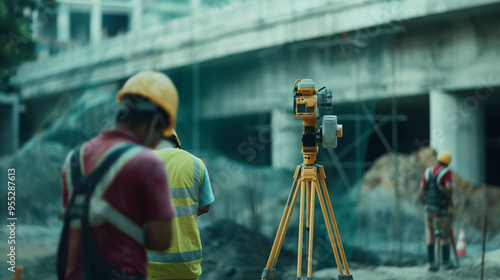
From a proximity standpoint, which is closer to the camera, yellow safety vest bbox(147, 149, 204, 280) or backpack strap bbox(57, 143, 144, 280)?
backpack strap bbox(57, 143, 144, 280)

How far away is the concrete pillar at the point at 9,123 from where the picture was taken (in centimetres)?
1378

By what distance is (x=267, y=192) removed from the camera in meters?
12.3

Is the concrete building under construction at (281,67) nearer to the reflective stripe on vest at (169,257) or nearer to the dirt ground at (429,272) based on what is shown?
the dirt ground at (429,272)

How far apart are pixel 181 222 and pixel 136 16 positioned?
1177cm

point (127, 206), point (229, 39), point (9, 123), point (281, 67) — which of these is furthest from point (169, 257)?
point (9, 123)

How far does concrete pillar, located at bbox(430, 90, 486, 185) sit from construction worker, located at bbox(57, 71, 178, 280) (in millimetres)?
10074

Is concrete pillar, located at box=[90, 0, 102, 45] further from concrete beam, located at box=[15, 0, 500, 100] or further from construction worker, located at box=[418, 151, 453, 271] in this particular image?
construction worker, located at box=[418, 151, 453, 271]

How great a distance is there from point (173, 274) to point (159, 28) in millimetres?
10803

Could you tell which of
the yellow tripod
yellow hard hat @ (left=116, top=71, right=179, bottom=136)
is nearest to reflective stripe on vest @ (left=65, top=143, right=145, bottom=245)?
yellow hard hat @ (left=116, top=71, right=179, bottom=136)

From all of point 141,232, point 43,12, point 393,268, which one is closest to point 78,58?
point 43,12

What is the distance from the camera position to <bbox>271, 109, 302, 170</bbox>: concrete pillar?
39.2 ft

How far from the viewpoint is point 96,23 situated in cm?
1500

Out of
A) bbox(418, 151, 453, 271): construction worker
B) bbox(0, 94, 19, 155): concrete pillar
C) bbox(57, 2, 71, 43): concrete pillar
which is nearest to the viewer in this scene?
bbox(418, 151, 453, 271): construction worker

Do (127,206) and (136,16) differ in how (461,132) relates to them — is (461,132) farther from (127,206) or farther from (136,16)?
(127,206)
